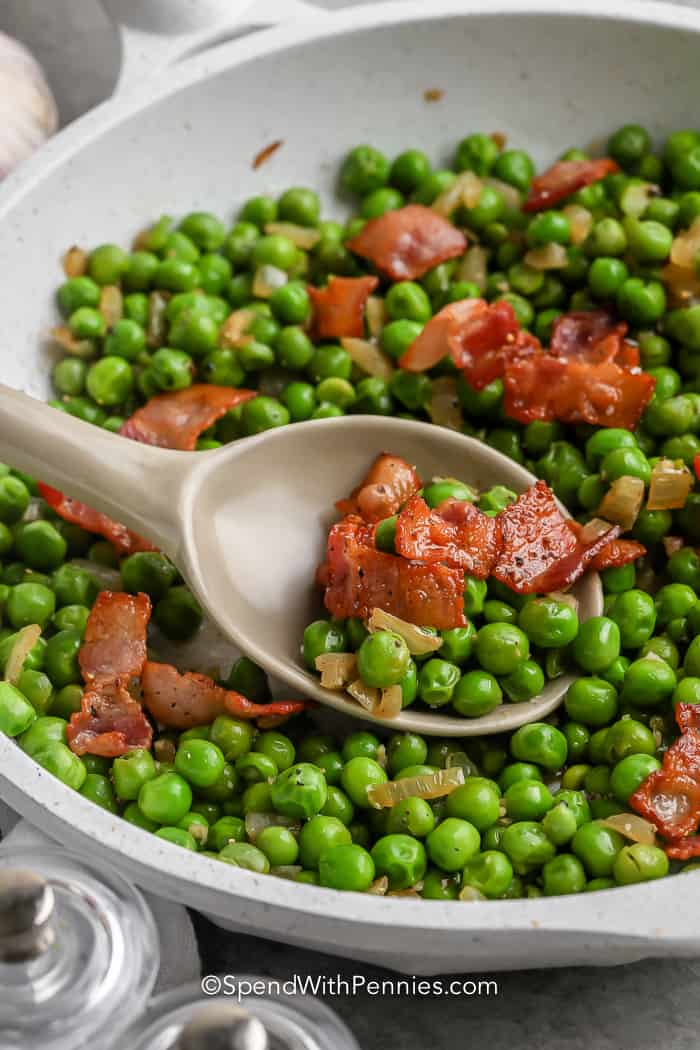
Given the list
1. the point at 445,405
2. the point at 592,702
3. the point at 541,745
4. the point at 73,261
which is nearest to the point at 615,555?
the point at 592,702

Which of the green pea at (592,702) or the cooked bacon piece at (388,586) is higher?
the cooked bacon piece at (388,586)

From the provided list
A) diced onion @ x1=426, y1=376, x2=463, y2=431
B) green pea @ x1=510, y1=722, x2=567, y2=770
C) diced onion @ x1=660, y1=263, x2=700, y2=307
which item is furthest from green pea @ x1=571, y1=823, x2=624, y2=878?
diced onion @ x1=660, y1=263, x2=700, y2=307

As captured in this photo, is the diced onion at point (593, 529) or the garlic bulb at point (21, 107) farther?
the garlic bulb at point (21, 107)

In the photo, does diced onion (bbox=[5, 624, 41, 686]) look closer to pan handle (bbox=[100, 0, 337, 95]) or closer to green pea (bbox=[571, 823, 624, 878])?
green pea (bbox=[571, 823, 624, 878])

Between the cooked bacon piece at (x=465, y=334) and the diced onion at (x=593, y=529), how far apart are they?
0.56 metres

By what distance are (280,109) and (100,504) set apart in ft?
4.87

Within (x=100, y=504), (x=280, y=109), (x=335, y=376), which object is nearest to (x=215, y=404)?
(x=335, y=376)

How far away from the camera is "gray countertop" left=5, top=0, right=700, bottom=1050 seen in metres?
2.99

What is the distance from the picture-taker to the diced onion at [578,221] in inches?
150

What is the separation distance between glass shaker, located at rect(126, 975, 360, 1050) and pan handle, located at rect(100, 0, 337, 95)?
2.44m

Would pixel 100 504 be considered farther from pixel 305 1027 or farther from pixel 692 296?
pixel 692 296

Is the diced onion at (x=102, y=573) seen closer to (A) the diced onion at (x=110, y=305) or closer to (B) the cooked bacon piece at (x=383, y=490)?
(B) the cooked bacon piece at (x=383, y=490)

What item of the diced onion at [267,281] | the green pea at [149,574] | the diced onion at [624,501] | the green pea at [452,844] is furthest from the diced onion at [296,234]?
the green pea at [452,844]

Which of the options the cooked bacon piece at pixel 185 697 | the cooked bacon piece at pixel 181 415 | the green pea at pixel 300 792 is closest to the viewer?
the green pea at pixel 300 792
